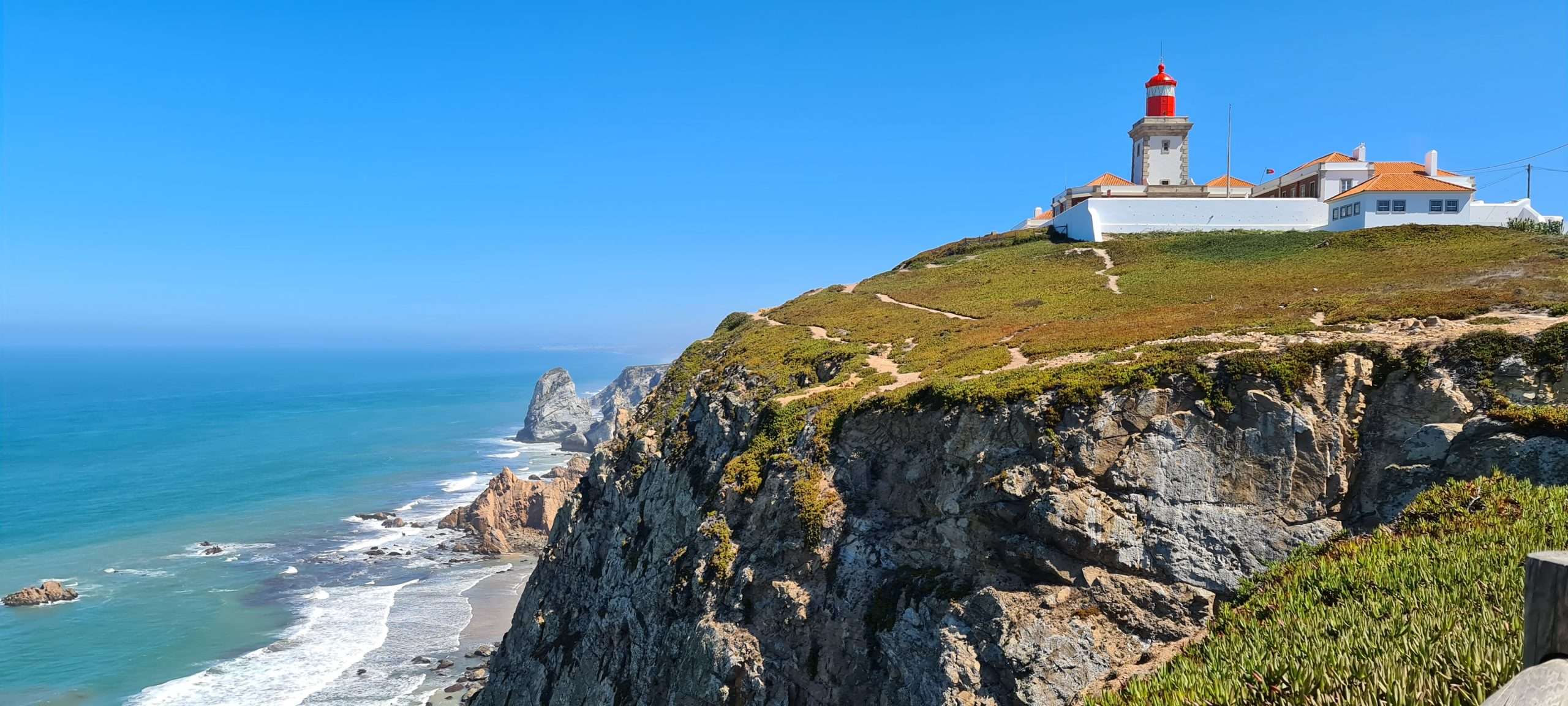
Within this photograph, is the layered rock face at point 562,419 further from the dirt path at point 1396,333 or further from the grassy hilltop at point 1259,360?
the dirt path at point 1396,333

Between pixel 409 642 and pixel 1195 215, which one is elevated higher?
pixel 1195 215

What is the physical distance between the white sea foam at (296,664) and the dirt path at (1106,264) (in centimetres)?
3946

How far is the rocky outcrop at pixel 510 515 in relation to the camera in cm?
6319

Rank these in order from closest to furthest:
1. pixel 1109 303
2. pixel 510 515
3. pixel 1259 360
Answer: pixel 1259 360 < pixel 1109 303 < pixel 510 515

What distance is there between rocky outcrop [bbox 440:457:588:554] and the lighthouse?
47891mm

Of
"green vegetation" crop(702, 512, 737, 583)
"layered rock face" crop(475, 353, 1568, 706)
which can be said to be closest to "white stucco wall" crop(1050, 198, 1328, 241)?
"layered rock face" crop(475, 353, 1568, 706)

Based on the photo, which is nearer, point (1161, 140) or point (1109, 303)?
point (1109, 303)

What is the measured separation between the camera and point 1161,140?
57438 mm

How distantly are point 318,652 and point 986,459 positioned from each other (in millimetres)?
38566

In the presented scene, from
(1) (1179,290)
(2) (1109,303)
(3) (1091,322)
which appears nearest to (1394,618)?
(3) (1091,322)

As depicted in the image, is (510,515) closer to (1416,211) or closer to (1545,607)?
(1416,211)

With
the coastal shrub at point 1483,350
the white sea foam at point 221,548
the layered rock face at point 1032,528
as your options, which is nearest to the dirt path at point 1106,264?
the coastal shrub at point 1483,350

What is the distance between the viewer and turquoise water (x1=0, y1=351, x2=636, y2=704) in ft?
132

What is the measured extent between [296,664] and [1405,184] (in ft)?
192
